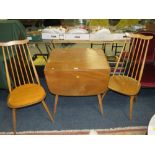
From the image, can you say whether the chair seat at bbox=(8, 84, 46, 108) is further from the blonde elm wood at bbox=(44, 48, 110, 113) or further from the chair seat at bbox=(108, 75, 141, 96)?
the chair seat at bbox=(108, 75, 141, 96)

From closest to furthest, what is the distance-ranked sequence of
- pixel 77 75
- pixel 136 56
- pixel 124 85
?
pixel 77 75
pixel 124 85
pixel 136 56

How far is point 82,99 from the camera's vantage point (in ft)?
8.21

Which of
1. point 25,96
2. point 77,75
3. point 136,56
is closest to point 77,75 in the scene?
point 77,75

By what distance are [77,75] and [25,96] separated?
567 millimetres

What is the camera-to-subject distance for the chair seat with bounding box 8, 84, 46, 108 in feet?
5.98

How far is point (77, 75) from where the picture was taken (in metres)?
1.89

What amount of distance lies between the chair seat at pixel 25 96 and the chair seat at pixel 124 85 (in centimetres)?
78

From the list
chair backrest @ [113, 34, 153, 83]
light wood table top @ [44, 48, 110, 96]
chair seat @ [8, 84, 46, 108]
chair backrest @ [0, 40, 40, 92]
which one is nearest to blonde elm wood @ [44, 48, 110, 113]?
light wood table top @ [44, 48, 110, 96]

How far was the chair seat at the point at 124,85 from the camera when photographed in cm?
202

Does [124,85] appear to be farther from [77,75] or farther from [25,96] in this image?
[25,96]

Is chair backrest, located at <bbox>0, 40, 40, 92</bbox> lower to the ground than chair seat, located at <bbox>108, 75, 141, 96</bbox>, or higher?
higher

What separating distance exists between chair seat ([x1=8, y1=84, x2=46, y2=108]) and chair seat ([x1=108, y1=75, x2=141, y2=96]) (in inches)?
30.5
